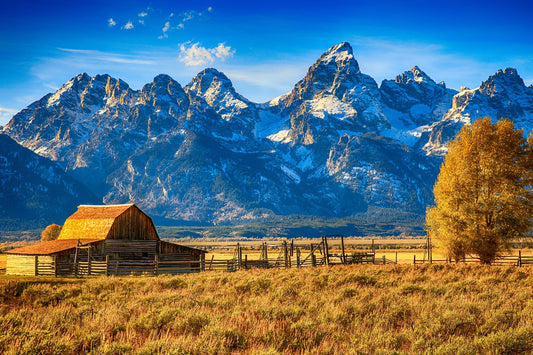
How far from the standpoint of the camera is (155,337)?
12.6m

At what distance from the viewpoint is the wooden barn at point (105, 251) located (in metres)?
39.9

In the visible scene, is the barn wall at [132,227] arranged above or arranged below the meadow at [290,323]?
above

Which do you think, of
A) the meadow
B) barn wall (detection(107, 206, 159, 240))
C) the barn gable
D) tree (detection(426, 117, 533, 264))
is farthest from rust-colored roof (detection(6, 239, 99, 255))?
tree (detection(426, 117, 533, 264))

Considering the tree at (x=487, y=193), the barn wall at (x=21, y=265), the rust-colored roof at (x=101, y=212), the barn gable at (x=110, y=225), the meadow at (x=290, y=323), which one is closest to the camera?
the meadow at (x=290, y=323)

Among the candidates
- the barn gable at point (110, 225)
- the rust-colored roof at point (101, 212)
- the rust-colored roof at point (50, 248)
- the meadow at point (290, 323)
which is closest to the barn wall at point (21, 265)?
the rust-colored roof at point (50, 248)

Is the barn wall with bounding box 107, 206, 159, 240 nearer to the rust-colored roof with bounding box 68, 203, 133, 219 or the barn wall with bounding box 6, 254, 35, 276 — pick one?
the rust-colored roof with bounding box 68, 203, 133, 219

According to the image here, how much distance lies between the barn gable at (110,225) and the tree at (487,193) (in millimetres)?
29353

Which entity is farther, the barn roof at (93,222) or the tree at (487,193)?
the barn roof at (93,222)

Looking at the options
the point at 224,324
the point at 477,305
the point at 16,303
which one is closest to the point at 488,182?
the point at 477,305

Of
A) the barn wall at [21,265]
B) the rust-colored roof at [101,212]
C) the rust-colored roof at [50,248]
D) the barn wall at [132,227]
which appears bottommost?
the barn wall at [21,265]

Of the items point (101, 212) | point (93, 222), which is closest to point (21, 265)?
point (93, 222)

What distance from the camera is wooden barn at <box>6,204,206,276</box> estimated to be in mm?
39906

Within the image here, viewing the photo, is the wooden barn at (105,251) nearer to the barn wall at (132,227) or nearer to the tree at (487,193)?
the barn wall at (132,227)

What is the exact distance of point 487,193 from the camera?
3309 centimetres
